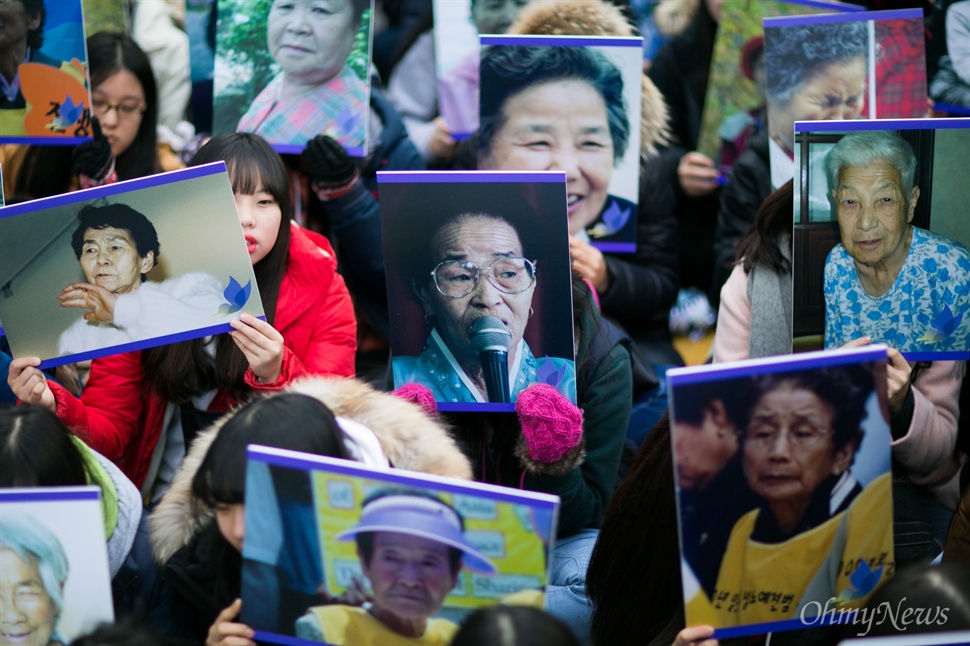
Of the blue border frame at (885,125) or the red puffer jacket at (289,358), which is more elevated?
the blue border frame at (885,125)

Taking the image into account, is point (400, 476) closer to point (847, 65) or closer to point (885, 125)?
point (885, 125)

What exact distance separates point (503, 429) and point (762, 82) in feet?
5.94

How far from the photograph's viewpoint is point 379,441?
6.59 feet

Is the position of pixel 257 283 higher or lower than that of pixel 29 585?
higher

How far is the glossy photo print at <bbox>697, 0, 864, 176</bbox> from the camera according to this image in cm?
373

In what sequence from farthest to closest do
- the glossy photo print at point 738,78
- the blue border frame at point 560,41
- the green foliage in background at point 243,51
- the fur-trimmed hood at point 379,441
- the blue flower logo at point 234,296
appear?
the glossy photo print at point 738,78, the green foliage in background at point 243,51, the blue border frame at point 560,41, the blue flower logo at point 234,296, the fur-trimmed hood at point 379,441

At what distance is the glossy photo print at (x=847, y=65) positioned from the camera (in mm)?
3303

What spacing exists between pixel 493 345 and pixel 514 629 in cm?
97

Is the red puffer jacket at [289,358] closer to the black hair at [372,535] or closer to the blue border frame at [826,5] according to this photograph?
the black hair at [372,535]

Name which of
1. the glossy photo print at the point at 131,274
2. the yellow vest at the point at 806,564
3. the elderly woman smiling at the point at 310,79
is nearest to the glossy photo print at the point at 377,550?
the yellow vest at the point at 806,564

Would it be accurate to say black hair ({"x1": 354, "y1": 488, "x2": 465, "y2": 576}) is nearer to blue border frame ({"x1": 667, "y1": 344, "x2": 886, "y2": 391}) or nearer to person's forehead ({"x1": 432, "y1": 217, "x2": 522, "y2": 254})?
blue border frame ({"x1": 667, "y1": 344, "x2": 886, "y2": 391})

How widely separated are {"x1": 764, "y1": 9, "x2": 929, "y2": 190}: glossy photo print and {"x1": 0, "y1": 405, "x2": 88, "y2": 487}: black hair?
219cm

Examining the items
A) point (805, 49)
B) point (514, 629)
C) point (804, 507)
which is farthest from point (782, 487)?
point (805, 49)

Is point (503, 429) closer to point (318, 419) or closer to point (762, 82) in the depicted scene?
point (318, 419)
